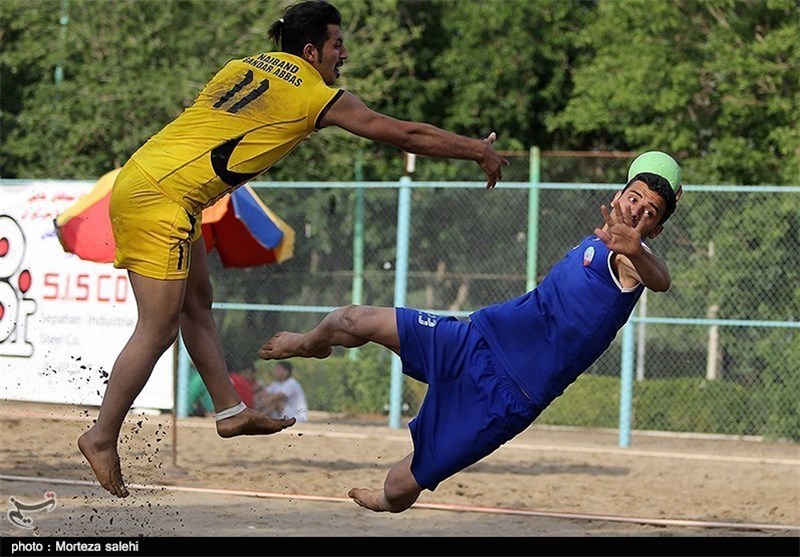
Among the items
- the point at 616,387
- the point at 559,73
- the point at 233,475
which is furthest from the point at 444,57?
the point at 233,475

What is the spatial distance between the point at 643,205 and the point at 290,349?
165 cm

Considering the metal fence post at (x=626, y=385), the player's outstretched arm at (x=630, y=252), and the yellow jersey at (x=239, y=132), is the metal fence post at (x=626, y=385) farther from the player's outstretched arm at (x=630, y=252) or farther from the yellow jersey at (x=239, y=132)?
the yellow jersey at (x=239, y=132)

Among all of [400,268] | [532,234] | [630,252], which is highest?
[532,234]

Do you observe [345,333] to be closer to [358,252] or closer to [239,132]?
[239,132]

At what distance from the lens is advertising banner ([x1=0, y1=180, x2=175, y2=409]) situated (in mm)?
12172


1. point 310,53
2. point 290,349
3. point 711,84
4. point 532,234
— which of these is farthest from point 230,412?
point 711,84

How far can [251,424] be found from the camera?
6.16m

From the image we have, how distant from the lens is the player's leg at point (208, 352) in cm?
616

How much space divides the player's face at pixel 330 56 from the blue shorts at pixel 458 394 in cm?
112

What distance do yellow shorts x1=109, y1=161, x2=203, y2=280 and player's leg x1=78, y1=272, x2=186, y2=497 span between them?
0.06 meters

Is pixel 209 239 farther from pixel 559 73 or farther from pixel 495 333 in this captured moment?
pixel 559 73

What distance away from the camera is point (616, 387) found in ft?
48.2

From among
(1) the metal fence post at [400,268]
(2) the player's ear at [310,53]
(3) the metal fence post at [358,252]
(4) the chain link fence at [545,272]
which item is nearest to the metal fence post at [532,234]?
(4) the chain link fence at [545,272]

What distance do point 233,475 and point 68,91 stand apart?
979 cm
